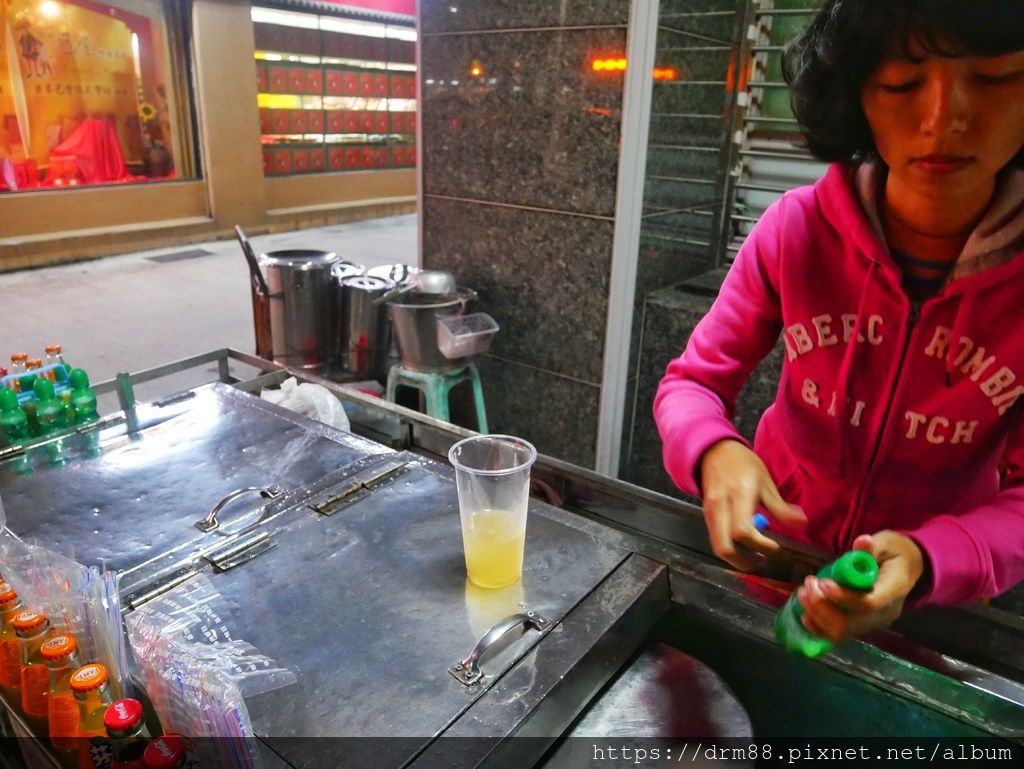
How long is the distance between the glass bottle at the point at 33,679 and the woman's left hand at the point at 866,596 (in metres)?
0.97

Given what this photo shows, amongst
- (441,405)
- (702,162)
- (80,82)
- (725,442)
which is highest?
(80,82)

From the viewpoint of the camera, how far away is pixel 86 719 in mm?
865

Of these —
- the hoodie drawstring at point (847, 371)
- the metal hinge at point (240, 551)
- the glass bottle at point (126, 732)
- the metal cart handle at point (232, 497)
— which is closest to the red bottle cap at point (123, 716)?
the glass bottle at point (126, 732)

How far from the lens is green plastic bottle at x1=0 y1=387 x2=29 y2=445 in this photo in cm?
165

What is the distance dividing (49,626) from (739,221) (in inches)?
115

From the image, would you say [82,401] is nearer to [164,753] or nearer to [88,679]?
[88,679]

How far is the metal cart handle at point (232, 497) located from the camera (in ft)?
4.21

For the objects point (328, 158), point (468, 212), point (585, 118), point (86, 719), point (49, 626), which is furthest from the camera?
point (328, 158)

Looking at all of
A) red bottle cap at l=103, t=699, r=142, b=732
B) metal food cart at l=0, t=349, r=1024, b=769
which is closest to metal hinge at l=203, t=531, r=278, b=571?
metal food cart at l=0, t=349, r=1024, b=769

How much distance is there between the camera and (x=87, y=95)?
7.77m

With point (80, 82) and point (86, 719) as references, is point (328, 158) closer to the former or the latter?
point (80, 82)

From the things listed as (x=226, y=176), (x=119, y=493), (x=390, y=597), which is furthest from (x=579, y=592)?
(x=226, y=176)

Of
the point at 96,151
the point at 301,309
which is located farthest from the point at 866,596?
the point at 96,151

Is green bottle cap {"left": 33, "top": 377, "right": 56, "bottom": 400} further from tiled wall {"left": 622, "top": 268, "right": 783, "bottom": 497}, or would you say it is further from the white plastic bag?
tiled wall {"left": 622, "top": 268, "right": 783, "bottom": 497}
